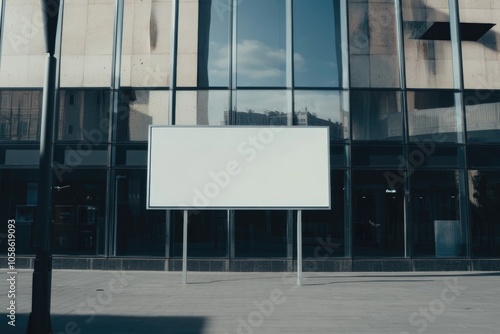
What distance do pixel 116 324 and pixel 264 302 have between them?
3.47 m

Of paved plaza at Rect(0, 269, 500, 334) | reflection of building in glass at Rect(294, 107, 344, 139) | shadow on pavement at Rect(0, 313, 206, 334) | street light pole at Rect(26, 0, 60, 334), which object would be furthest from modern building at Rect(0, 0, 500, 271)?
street light pole at Rect(26, 0, 60, 334)

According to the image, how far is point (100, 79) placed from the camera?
15945 millimetres

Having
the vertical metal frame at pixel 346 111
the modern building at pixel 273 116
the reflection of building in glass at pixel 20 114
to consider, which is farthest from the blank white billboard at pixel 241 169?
the reflection of building in glass at pixel 20 114

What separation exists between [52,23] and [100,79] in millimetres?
9337

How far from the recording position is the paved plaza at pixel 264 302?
26.6 feet

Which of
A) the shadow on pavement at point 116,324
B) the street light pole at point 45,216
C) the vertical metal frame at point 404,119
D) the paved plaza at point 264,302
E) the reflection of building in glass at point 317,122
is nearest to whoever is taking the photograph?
the street light pole at point 45,216

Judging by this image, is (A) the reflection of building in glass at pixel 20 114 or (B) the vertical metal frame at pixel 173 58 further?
(A) the reflection of building in glass at pixel 20 114

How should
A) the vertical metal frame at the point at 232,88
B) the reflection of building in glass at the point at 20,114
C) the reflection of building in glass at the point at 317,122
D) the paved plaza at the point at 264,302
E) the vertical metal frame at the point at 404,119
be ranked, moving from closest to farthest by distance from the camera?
the paved plaza at the point at 264,302 → the vertical metal frame at the point at 232,88 → the vertical metal frame at the point at 404,119 → the reflection of building in glass at the point at 317,122 → the reflection of building in glass at the point at 20,114

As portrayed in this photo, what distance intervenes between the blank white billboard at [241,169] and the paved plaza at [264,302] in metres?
2.42

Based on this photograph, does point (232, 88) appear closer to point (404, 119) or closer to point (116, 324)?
point (404, 119)

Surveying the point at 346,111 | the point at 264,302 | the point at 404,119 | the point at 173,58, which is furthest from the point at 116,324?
the point at 404,119

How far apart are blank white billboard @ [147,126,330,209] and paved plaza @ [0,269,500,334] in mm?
2422

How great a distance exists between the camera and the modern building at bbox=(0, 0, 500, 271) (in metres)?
15.3

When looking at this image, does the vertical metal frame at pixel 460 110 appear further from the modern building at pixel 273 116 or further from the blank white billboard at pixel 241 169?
the blank white billboard at pixel 241 169
